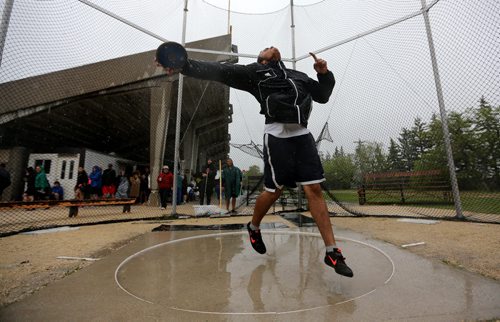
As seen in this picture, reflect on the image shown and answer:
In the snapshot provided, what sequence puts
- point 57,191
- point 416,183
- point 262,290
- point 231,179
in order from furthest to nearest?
point 57,191
point 231,179
point 416,183
point 262,290

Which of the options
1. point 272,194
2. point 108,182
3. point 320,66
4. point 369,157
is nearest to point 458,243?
point 272,194

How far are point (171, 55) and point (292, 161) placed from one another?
1.25 m

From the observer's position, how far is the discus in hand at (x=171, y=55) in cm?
197

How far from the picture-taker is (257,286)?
1.64 m

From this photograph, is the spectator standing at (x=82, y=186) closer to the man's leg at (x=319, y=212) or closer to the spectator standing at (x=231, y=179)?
the spectator standing at (x=231, y=179)

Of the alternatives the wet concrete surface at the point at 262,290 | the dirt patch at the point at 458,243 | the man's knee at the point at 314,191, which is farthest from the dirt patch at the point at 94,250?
the man's knee at the point at 314,191

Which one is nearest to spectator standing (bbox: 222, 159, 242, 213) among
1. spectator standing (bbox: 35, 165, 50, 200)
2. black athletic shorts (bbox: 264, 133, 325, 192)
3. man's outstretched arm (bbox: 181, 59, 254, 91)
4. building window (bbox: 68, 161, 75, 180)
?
man's outstretched arm (bbox: 181, 59, 254, 91)

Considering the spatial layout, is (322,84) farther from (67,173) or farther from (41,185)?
(67,173)

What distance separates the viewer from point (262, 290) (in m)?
1.58

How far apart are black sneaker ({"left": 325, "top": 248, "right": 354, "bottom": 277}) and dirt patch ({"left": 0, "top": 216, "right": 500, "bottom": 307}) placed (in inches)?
40.3

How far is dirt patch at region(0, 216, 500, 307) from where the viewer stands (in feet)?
5.95

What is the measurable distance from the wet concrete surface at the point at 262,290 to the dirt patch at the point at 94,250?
Result: 0.62ft

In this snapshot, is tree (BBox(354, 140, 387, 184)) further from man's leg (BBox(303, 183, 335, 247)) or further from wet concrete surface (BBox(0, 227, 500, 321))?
man's leg (BBox(303, 183, 335, 247))

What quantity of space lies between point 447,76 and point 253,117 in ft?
13.4
